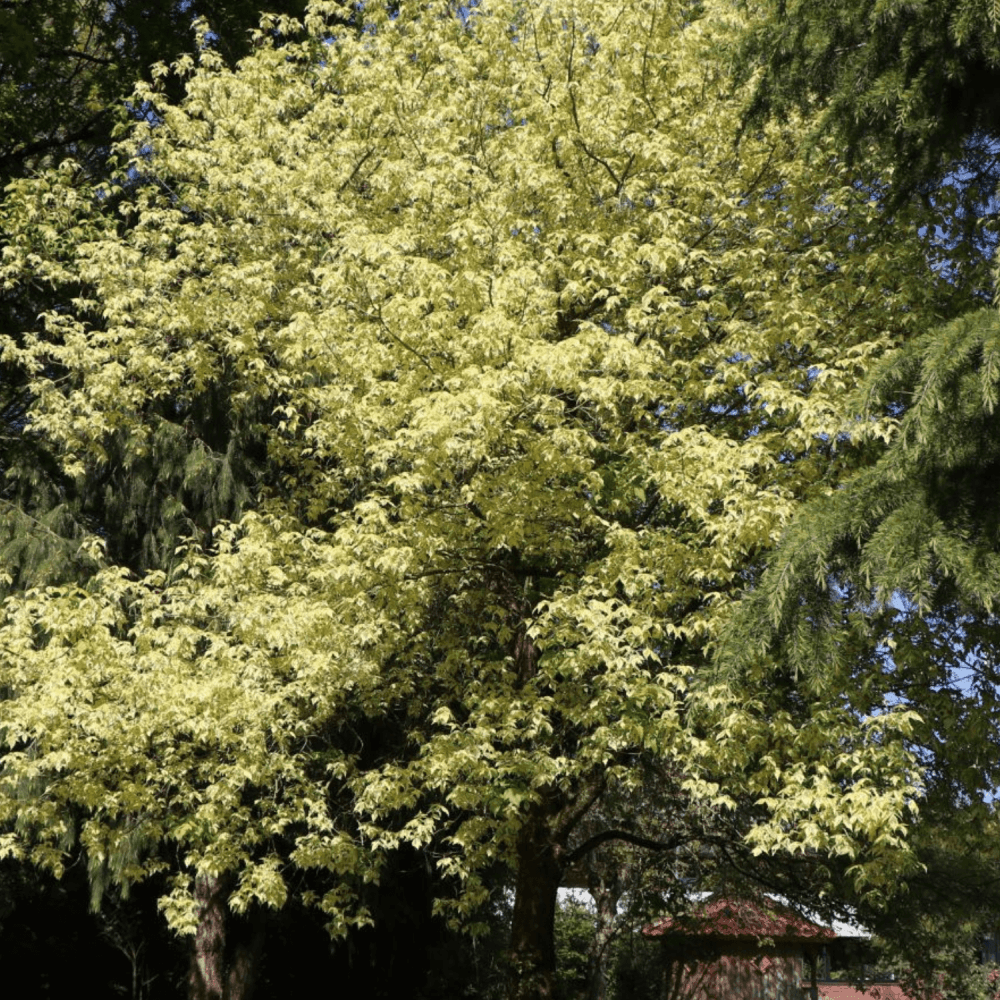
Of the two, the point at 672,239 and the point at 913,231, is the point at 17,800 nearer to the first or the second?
the point at 672,239

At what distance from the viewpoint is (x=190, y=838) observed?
8242 mm

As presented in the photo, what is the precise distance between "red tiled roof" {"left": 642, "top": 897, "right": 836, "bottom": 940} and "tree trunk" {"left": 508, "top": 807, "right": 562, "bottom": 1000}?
6.99 feet

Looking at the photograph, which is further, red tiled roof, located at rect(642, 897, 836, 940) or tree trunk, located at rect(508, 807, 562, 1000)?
red tiled roof, located at rect(642, 897, 836, 940)

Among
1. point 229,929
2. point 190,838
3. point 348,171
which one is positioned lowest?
point 229,929

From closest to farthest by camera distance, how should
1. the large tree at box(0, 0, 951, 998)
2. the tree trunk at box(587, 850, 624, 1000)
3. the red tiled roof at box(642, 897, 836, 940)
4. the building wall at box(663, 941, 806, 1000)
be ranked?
the large tree at box(0, 0, 951, 998) → the red tiled roof at box(642, 897, 836, 940) → the tree trunk at box(587, 850, 624, 1000) → the building wall at box(663, 941, 806, 1000)

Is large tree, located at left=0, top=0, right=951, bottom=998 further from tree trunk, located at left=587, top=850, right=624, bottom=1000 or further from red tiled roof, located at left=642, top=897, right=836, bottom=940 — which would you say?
tree trunk, located at left=587, top=850, right=624, bottom=1000

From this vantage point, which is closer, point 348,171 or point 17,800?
point 17,800

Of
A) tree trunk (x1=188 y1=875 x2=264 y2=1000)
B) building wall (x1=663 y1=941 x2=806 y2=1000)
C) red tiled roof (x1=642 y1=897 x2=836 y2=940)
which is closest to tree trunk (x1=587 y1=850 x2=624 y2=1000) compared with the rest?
red tiled roof (x1=642 y1=897 x2=836 y2=940)

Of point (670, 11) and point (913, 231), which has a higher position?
point (670, 11)

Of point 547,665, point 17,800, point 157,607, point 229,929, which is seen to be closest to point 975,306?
point 547,665

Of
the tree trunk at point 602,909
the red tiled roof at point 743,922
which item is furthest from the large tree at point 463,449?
the tree trunk at point 602,909

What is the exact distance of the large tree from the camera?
7.72 m

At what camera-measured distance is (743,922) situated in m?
13.3

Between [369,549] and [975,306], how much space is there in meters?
4.51
